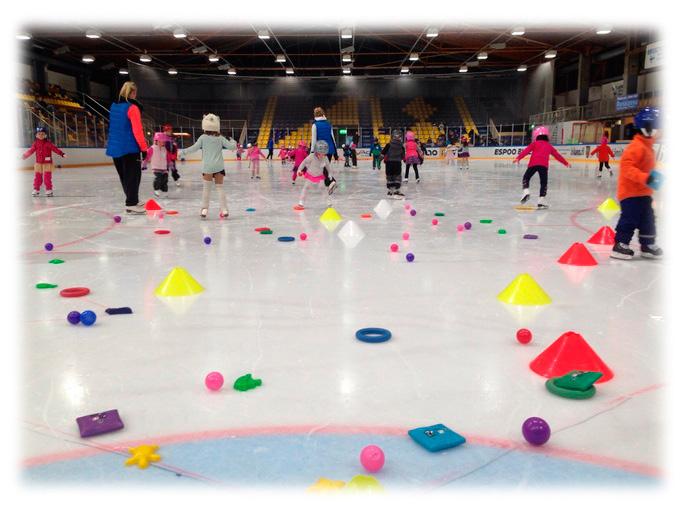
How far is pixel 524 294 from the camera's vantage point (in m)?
3.49

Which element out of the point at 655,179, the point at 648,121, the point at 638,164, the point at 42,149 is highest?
the point at 648,121

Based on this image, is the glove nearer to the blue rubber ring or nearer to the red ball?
the red ball

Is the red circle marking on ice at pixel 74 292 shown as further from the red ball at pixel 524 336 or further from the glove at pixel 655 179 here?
the glove at pixel 655 179

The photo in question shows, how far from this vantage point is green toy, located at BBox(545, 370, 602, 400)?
2148 mm

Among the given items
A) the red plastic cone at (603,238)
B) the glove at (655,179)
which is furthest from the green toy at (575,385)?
the red plastic cone at (603,238)

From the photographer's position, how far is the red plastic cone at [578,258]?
461cm

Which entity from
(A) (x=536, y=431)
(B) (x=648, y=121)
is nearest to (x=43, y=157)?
(B) (x=648, y=121)

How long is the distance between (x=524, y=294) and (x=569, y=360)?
1.16 metres

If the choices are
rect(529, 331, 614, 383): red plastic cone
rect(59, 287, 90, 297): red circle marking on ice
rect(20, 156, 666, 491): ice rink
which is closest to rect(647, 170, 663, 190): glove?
rect(20, 156, 666, 491): ice rink

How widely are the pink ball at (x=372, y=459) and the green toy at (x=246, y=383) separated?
0.72 m

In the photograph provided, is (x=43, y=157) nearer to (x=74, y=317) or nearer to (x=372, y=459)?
(x=74, y=317)

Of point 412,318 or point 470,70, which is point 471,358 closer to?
point 412,318

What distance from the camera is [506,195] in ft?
36.3

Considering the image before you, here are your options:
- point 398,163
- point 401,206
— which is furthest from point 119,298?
point 398,163
